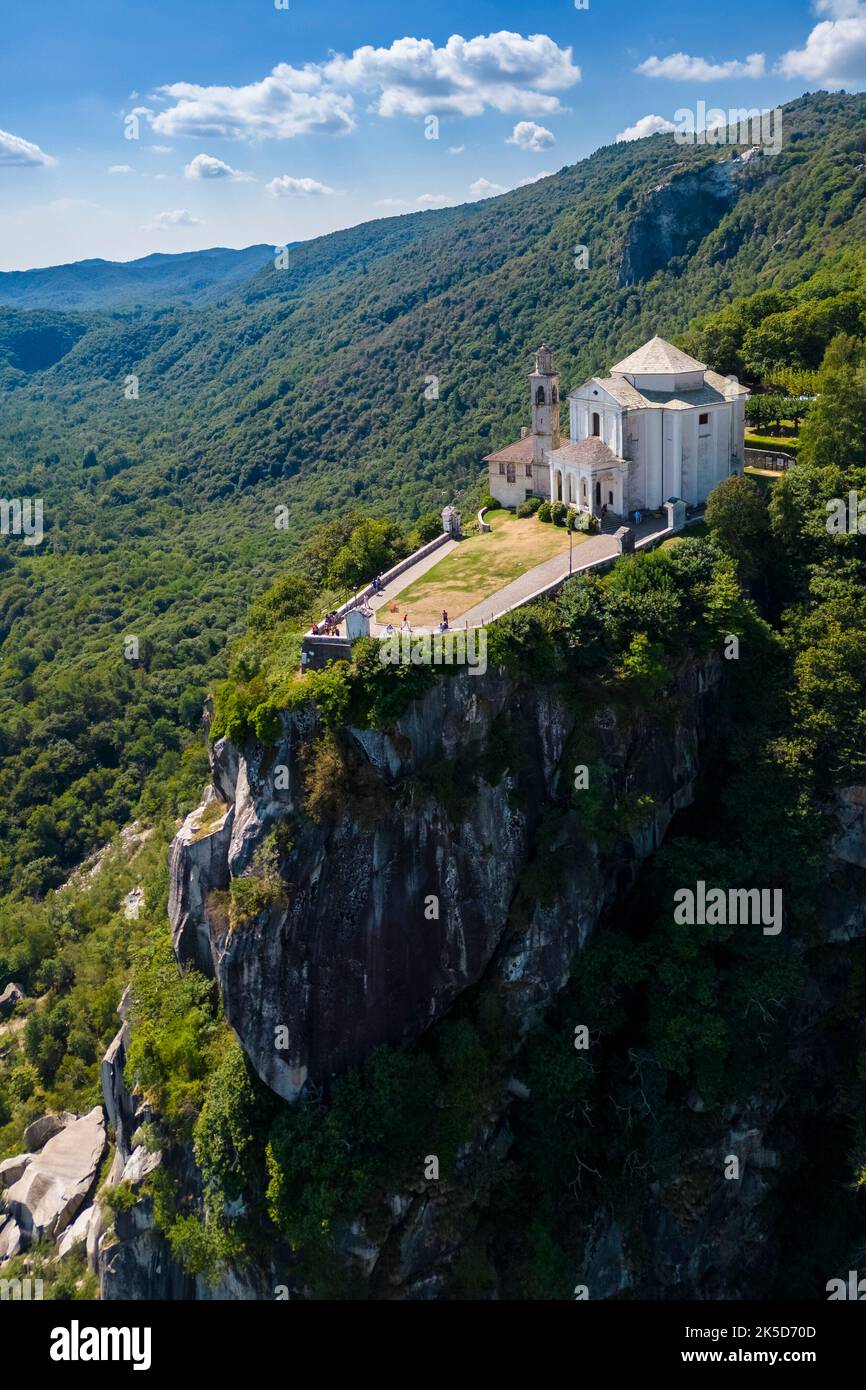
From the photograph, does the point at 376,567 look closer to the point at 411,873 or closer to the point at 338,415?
the point at 411,873

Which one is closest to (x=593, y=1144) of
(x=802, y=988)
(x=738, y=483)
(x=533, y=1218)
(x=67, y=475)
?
(x=533, y=1218)

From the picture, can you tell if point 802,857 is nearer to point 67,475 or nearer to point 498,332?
point 498,332

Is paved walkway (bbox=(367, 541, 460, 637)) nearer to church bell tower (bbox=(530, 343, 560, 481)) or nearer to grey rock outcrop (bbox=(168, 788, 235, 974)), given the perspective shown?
church bell tower (bbox=(530, 343, 560, 481))

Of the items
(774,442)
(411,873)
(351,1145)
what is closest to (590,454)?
(774,442)

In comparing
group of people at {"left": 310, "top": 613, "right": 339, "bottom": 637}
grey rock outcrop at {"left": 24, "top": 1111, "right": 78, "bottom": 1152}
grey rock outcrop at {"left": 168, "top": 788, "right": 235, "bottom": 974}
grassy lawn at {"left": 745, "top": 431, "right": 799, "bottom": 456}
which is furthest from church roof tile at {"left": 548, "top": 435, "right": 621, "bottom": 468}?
grey rock outcrop at {"left": 24, "top": 1111, "right": 78, "bottom": 1152}

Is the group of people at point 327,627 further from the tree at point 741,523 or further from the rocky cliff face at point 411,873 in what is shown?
the tree at point 741,523
